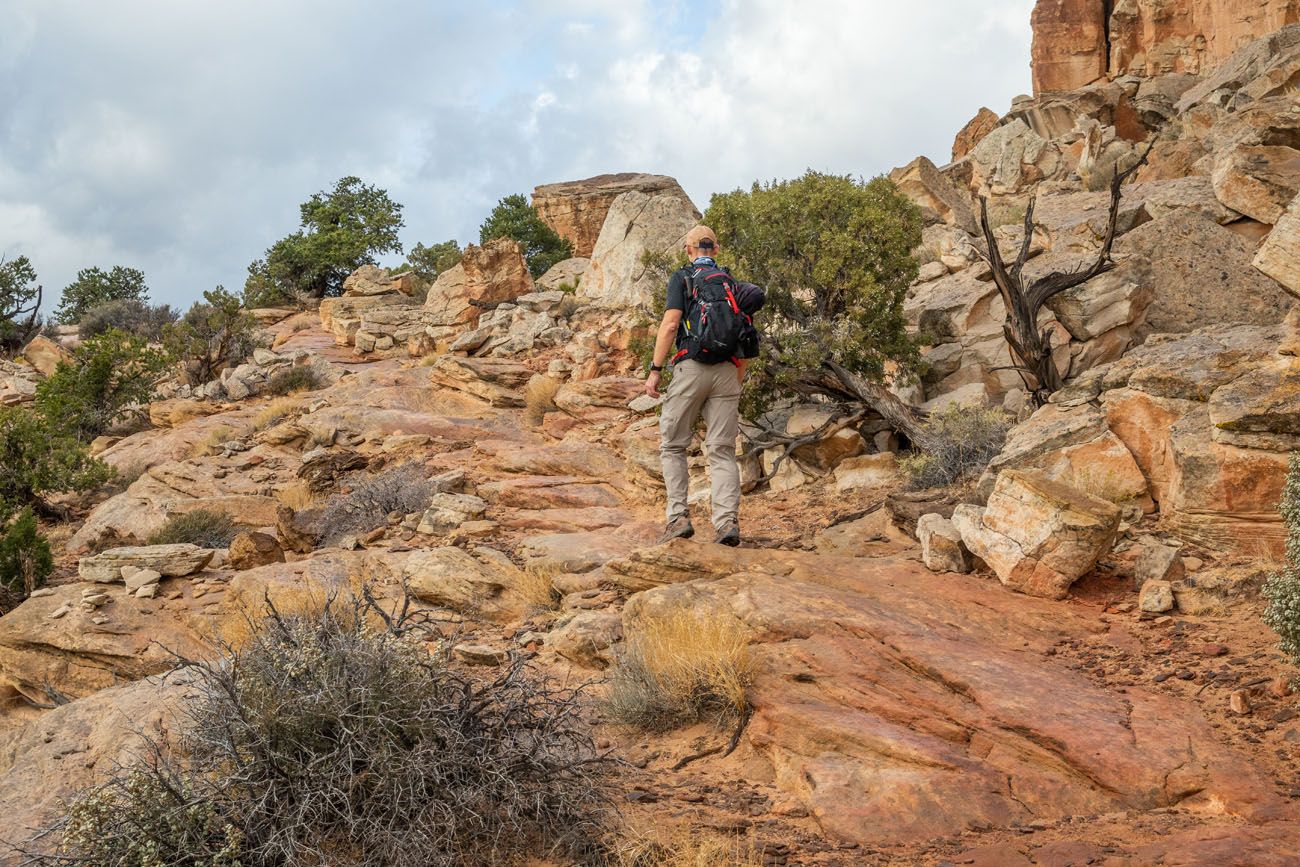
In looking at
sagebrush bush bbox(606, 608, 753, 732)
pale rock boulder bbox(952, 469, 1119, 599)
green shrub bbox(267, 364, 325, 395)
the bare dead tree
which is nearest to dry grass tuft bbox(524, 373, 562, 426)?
green shrub bbox(267, 364, 325, 395)

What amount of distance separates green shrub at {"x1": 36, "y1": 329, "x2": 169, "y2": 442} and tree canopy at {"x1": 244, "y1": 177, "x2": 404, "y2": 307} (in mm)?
9546

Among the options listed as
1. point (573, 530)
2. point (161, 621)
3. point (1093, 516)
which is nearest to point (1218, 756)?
point (1093, 516)

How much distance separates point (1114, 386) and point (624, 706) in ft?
17.9

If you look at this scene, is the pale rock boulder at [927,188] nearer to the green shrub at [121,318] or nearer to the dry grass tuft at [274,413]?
the dry grass tuft at [274,413]

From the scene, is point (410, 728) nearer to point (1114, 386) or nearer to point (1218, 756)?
point (1218, 756)

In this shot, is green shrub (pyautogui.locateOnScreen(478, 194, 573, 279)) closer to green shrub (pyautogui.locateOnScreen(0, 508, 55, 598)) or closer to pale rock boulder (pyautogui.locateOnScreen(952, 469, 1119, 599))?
green shrub (pyautogui.locateOnScreen(0, 508, 55, 598))

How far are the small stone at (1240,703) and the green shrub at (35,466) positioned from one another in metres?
16.6

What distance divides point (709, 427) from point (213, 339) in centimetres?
2033

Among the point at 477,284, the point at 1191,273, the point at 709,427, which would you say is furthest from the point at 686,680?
the point at 477,284

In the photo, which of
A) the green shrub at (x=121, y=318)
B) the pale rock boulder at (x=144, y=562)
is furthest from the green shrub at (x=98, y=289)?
the pale rock boulder at (x=144, y=562)

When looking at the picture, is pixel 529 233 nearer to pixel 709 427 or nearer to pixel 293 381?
pixel 293 381

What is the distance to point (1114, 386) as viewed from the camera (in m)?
8.09

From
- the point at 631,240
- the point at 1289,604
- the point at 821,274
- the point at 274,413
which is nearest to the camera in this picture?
the point at 1289,604

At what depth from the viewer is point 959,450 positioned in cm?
918
